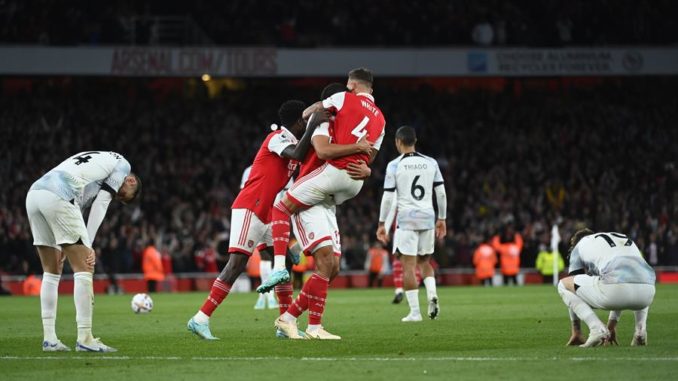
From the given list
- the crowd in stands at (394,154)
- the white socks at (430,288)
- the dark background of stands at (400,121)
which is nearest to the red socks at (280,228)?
the white socks at (430,288)

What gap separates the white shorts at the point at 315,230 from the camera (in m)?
11.8

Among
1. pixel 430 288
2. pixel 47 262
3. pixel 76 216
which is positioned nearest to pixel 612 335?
pixel 76 216

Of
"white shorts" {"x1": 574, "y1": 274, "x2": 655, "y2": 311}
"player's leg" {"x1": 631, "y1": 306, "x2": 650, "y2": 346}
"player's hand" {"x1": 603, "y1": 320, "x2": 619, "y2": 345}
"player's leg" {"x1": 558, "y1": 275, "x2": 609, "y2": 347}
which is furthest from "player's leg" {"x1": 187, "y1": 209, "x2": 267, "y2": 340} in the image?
"player's leg" {"x1": 631, "y1": 306, "x2": 650, "y2": 346}

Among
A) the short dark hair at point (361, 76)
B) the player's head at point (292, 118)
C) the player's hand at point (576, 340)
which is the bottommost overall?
the player's hand at point (576, 340)

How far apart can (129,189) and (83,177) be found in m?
0.44

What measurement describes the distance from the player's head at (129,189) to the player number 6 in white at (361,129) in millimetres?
2168

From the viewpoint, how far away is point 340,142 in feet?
38.3

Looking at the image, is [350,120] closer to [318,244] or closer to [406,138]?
[318,244]

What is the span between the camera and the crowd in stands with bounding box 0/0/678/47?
40.2 meters

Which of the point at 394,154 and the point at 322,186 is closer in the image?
the point at 322,186

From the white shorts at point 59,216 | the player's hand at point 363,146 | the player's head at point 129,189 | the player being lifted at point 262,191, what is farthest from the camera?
the player being lifted at point 262,191

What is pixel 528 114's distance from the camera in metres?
43.7

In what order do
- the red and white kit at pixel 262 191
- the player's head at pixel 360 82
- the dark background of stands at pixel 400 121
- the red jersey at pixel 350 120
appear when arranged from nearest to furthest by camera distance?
the red jersey at pixel 350 120, the player's head at pixel 360 82, the red and white kit at pixel 262 191, the dark background of stands at pixel 400 121

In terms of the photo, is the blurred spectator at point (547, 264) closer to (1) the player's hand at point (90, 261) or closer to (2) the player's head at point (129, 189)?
(2) the player's head at point (129, 189)
